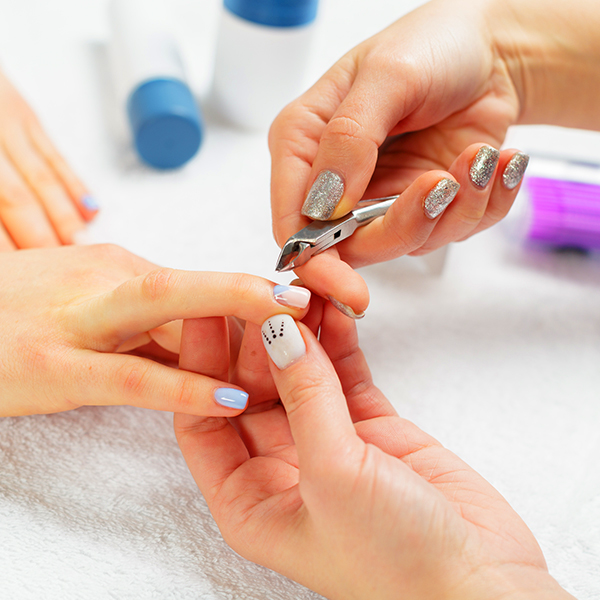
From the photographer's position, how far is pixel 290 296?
50 cm

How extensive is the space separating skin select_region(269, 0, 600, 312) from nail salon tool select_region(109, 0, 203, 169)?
0.27m

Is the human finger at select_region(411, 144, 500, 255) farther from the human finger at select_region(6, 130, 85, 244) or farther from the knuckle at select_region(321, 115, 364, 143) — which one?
the human finger at select_region(6, 130, 85, 244)

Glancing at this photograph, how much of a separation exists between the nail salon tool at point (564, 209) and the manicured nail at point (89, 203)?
66cm

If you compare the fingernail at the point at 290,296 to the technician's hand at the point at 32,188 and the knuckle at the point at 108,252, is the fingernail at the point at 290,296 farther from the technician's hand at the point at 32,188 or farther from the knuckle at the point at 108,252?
the technician's hand at the point at 32,188

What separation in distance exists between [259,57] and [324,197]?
0.50 meters

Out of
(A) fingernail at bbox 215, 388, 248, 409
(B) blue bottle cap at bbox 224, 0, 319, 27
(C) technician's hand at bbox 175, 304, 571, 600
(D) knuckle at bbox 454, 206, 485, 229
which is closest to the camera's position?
(C) technician's hand at bbox 175, 304, 571, 600

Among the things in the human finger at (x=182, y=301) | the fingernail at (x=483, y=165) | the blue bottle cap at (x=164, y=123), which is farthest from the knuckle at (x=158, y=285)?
the blue bottle cap at (x=164, y=123)

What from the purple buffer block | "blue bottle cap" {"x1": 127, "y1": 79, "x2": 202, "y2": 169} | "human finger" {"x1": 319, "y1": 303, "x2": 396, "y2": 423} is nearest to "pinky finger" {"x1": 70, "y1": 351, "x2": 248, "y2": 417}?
"human finger" {"x1": 319, "y1": 303, "x2": 396, "y2": 423}

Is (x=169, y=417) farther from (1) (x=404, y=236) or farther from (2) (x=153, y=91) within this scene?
(2) (x=153, y=91)

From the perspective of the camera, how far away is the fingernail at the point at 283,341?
480 mm

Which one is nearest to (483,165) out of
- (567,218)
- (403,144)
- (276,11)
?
(403,144)

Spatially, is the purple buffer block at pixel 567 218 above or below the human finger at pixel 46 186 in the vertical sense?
below

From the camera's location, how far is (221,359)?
0.56 metres

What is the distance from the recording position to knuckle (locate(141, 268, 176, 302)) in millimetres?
526
